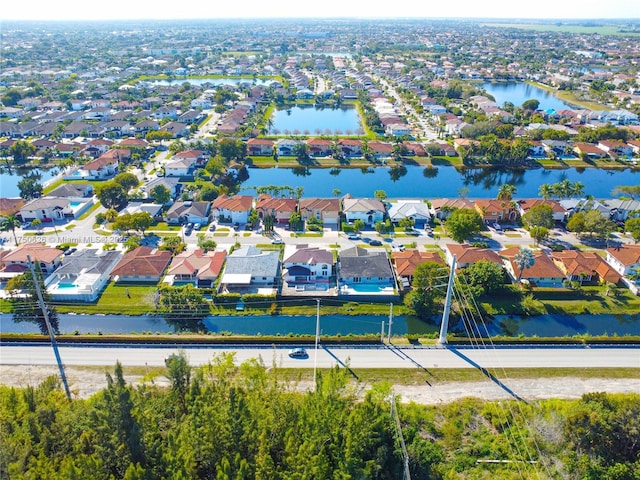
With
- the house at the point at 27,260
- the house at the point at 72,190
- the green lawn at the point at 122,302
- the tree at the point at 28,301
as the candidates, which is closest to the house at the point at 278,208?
the green lawn at the point at 122,302

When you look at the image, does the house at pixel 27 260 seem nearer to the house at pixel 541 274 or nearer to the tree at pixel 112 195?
the tree at pixel 112 195

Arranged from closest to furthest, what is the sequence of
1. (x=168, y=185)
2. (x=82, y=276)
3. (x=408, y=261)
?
(x=82, y=276)
(x=408, y=261)
(x=168, y=185)

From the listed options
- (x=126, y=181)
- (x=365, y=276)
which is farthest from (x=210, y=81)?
(x=365, y=276)

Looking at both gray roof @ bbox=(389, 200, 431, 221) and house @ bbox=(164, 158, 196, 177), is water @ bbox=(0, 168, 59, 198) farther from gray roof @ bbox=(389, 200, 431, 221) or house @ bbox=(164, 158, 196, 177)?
gray roof @ bbox=(389, 200, 431, 221)

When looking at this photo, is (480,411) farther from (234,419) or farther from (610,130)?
(610,130)

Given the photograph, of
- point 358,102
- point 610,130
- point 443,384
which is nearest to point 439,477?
point 443,384

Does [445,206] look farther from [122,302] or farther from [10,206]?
[10,206]
